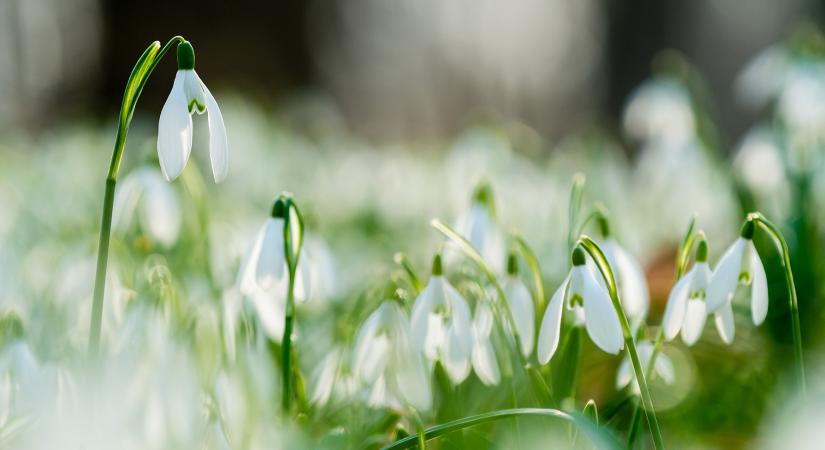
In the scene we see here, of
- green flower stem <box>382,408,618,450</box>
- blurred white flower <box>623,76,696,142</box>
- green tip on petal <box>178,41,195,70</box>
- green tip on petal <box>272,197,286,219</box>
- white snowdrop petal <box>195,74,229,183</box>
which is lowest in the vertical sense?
green flower stem <box>382,408,618,450</box>

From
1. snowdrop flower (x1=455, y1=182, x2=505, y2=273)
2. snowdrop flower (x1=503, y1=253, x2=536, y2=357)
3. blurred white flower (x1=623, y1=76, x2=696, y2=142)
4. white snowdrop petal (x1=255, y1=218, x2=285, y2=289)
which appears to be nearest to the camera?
white snowdrop petal (x1=255, y1=218, x2=285, y2=289)

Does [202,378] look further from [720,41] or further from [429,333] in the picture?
[720,41]

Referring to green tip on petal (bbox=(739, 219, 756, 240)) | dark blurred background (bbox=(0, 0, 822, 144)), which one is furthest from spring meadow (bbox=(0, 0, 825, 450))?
dark blurred background (bbox=(0, 0, 822, 144))

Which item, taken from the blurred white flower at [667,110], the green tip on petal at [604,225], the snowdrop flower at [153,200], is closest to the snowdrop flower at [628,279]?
the green tip on petal at [604,225]

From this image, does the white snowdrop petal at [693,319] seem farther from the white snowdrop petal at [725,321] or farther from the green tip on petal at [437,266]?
the green tip on petal at [437,266]

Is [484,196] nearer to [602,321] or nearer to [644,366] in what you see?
[644,366]

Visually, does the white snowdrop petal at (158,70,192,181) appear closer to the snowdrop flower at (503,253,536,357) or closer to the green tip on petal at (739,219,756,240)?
the snowdrop flower at (503,253,536,357)
